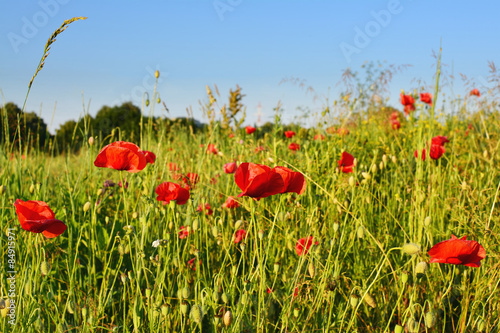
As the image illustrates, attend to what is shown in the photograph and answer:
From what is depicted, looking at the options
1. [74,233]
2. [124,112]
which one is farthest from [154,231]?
[124,112]

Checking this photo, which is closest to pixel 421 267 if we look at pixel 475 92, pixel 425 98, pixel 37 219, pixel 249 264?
pixel 249 264

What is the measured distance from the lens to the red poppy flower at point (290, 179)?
1146 mm

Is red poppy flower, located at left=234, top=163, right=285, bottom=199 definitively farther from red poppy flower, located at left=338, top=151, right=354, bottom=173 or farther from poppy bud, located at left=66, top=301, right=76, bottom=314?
red poppy flower, located at left=338, top=151, right=354, bottom=173

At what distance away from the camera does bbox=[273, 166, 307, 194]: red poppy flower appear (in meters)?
1.15

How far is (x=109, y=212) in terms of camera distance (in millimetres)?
2215

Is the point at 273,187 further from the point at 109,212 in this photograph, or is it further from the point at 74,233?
the point at 109,212

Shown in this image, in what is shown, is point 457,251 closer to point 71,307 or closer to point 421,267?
point 421,267

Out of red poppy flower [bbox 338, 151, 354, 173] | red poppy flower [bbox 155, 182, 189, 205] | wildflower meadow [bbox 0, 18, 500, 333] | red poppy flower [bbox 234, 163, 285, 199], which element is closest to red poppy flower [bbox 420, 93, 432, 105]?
wildflower meadow [bbox 0, 18, 500, 333]

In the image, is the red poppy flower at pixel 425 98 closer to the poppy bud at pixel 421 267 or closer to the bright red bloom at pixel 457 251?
the bright red bloom at pixel 457 251

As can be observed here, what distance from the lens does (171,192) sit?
1.50 metres

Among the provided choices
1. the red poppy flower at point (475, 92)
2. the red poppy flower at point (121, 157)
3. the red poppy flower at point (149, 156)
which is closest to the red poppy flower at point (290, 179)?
the red poppy flower at point (121, 157)

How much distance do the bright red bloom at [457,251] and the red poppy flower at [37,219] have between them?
115cm

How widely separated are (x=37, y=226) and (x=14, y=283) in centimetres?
42

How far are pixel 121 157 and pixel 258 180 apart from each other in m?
0.59
